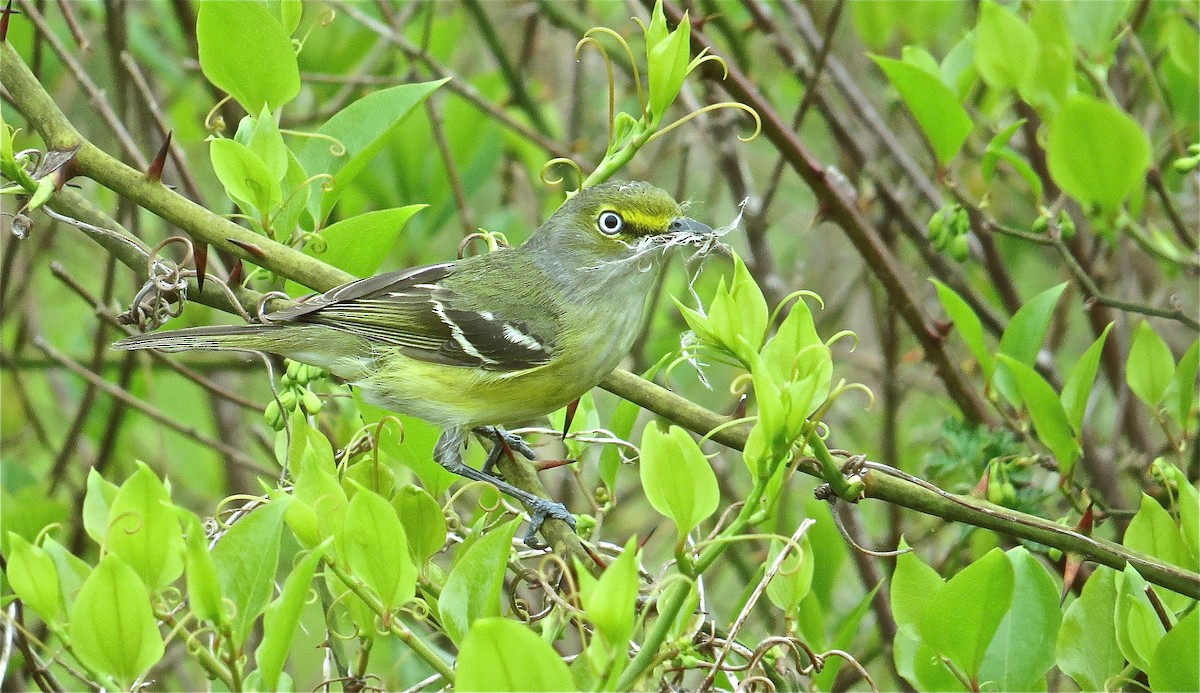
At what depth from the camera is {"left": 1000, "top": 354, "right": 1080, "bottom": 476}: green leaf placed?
243 centimetres

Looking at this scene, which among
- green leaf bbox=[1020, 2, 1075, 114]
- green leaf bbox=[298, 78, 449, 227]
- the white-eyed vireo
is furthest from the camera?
the white-eyed vireo

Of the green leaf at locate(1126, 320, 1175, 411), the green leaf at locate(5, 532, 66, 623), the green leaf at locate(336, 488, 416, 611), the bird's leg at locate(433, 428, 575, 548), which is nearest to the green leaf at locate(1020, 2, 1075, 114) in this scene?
the green leaf at locate(1126, 320, 1175, 411)

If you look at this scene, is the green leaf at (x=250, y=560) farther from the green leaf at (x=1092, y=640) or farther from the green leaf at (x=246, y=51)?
the green leaf at (x=1092, y=640)

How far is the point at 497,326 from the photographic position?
3217 millimetres

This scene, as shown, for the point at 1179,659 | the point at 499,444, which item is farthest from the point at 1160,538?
the point at 499,444

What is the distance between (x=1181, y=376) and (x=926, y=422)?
3076 mm

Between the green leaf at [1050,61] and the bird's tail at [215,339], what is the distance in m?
1.86

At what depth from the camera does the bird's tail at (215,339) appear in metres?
2.73

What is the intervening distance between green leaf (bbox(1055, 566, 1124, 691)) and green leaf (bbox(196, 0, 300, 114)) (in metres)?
1.73

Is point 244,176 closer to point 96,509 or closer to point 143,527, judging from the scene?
point 96,509

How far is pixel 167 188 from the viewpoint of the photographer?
7.52 ft

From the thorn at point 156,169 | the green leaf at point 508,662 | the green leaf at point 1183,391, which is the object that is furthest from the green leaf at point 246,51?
the green leaf at point 1183,391

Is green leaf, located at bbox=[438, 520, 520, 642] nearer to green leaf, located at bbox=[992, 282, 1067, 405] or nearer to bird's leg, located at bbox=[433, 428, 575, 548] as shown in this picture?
bird's leg, located at bbox=[433, 428, 575, 548]

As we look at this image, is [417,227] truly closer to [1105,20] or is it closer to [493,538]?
[1105,20]
